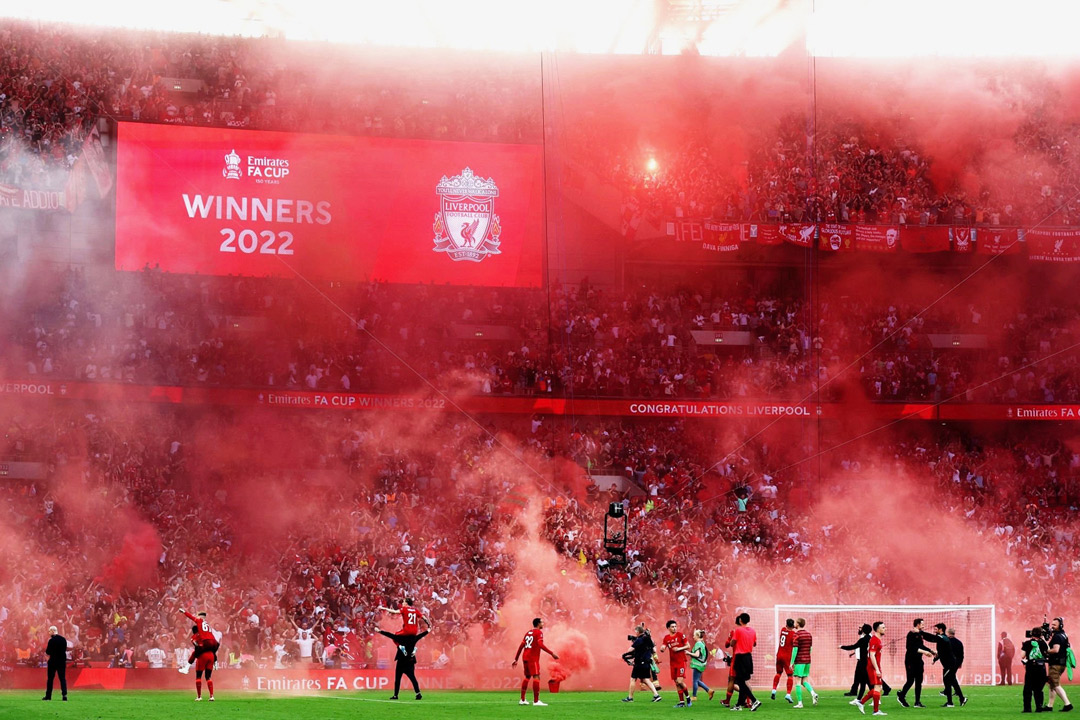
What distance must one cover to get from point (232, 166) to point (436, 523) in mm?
11687

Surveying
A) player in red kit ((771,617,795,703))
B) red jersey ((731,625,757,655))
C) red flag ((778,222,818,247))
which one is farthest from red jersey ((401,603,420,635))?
red flag ((778,222,818,247))

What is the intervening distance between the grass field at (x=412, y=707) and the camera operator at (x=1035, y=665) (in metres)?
0.39

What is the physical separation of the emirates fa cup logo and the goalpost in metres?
18.9

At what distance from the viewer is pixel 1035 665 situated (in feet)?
55.1

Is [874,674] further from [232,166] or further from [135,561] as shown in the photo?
[232,166]

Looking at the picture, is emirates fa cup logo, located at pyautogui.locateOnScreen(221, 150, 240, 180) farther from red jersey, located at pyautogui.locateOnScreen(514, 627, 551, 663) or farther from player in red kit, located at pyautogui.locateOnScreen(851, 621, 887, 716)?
player in red kit, located at pyautogui.locateOnScreen(851, 621, 887, 716)

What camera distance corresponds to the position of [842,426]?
3394 cm

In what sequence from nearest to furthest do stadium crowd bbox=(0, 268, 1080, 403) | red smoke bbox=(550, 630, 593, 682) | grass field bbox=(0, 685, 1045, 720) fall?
grass field bbox=(0, 685, 1045, 720), red smoke bbox=(550, 630, 593, 682), stadium crowd bbox=(0, 268, 1080, 403)

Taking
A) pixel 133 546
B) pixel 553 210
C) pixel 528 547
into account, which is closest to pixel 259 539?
pixel 133 546

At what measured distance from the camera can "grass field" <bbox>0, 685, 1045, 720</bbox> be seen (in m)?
16.2

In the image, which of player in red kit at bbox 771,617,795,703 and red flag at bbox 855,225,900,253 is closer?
player in red kit at bbox 771,617,795,703

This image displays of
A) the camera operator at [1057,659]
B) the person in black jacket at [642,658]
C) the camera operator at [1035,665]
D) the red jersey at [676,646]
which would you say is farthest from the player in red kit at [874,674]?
the person in black jacket at [642,658]

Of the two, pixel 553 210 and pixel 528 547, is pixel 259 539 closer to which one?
pixel 528 547

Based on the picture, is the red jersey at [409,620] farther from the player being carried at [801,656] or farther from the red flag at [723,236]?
the red flag at [723,236]
